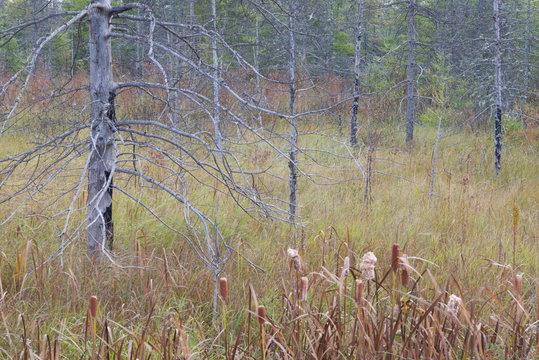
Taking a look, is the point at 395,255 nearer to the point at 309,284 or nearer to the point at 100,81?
the point at 309,284

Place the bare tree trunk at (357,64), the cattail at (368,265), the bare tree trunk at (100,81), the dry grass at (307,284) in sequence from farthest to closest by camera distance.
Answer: the bare tree trunk at (357,64)
the bare tree trunk at (100,81)
the dry grass at (307,284)
the cattail at (368,265)

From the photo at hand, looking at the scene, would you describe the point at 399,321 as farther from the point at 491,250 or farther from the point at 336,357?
the point at 491,250

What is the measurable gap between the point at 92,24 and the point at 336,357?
8.72 ft

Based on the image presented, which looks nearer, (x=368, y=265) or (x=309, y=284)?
(x=368, y=265)

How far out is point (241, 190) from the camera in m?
2.90

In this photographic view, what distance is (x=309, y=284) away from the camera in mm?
2428

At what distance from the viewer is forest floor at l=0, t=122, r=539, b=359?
76.6 inches

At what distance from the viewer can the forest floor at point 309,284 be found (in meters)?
1.95

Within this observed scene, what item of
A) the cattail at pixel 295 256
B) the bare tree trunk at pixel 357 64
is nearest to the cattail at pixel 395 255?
the cattail at pixel 295 256

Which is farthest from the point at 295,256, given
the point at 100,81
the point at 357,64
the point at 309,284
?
the point at 357,64

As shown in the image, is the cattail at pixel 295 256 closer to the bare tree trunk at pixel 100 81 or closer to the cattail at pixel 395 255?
the cattail at pixel 395 255

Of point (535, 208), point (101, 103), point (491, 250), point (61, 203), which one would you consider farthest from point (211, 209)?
point (535, 208)

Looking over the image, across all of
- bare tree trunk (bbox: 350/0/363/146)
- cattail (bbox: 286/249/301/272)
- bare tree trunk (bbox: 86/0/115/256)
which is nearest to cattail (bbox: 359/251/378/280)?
cattail (bbox: 286/249/301/272)

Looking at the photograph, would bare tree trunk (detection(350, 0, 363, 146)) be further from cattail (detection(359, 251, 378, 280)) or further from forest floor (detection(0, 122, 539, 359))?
cattail (detection(359, 251, 378, 280))
